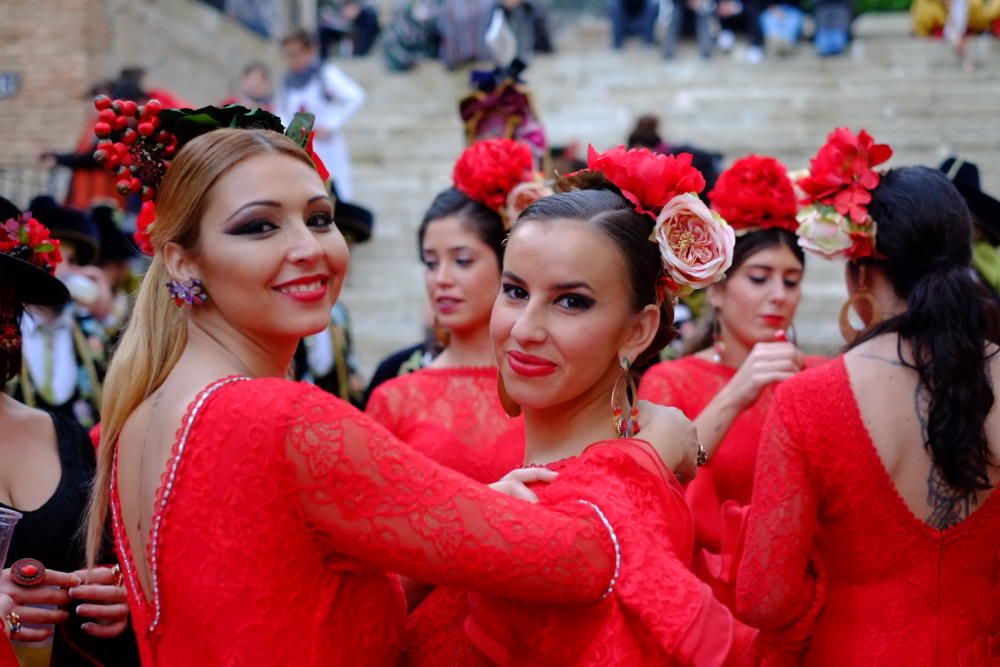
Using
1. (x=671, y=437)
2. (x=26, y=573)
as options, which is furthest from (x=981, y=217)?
(x=26, y=573)

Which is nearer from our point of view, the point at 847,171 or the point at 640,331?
the point at 640,331

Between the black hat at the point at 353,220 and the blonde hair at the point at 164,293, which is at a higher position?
the blonde hair at the point at 164,293

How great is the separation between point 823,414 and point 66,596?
6.44ft

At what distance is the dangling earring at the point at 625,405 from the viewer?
2352 mm

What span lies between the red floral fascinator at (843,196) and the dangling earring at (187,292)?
184 cm

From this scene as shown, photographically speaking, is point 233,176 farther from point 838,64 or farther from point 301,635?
point 838,64

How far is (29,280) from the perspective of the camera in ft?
9.67

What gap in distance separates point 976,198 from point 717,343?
3.71ft

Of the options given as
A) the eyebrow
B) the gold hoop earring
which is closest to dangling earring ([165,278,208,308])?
the eyebrow

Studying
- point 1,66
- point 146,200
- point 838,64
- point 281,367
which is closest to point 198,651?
point 281,367

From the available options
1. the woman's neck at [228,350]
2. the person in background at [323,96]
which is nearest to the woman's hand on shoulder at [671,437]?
the woman's neck at [228,350]

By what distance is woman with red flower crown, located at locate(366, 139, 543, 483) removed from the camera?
395 cm

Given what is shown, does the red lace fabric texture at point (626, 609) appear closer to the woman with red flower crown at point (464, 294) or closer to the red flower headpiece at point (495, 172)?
the woman with red flower crown at point (464, 294)

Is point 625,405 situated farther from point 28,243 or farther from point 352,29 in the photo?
point 352,29
